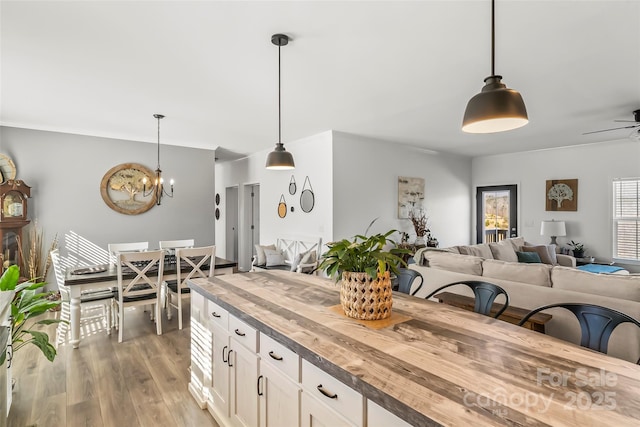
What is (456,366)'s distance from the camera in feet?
3.74

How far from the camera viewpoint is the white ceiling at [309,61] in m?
2.14

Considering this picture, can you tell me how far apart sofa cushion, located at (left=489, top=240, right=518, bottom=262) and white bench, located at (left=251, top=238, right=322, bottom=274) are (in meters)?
2.63

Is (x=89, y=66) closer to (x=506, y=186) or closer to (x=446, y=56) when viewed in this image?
(x=446, y=56)

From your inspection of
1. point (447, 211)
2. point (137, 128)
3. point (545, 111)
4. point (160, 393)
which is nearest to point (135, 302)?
point (160, 393)

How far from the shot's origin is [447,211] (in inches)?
283

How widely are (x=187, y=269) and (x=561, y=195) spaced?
6.69 m

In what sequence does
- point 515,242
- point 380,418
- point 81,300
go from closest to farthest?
1. point 380,418
2. point 81,300
3. point 515,242

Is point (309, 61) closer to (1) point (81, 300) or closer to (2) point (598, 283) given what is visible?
(2) point (598, 283)

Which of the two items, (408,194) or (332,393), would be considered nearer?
(332,393)

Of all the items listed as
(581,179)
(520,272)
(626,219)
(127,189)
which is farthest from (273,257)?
(626,219)

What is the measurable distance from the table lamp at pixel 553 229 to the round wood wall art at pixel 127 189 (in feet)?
22.8

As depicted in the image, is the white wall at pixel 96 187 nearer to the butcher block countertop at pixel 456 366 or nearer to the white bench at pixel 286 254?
the white bench at pixel 286 254

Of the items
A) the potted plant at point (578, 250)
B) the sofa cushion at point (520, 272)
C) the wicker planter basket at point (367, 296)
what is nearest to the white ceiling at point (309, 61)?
the wicker planter basket at point (367, 296)

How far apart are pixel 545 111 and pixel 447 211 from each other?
3285 mm
